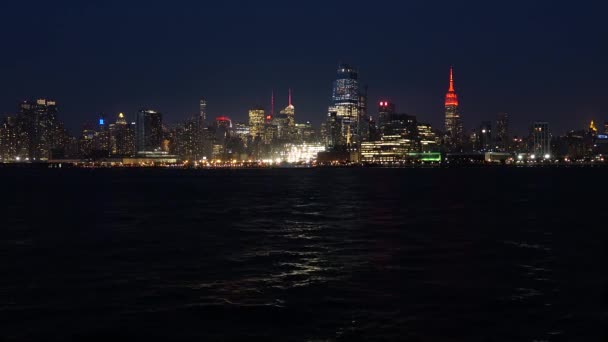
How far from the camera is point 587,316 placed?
20.8m

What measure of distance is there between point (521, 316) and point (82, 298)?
1575 centimetres

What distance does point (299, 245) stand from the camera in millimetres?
37156

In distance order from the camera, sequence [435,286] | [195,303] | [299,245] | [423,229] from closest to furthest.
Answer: [195,303], [435,286], [299,245], [423,229]

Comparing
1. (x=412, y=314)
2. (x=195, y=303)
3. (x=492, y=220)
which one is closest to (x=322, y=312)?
(x=412, y=314)

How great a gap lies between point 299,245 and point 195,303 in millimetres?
15114

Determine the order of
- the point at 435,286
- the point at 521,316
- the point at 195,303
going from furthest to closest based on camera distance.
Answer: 1. the point at 435,286
2. the point at 195,303
3. the point at 521,316

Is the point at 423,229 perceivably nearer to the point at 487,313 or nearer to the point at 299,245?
the point at 299,245

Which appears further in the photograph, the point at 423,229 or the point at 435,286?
the point at 423,229

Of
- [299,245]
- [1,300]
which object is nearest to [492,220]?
[299,245]

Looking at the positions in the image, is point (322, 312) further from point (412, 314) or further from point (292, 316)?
point (412, 314)

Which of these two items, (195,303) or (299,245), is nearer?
(195,303)

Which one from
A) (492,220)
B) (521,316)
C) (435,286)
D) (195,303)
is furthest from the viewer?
(492,220)

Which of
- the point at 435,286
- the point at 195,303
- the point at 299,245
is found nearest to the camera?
the point at 195,303

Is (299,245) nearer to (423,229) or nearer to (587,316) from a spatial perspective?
(423,229)
